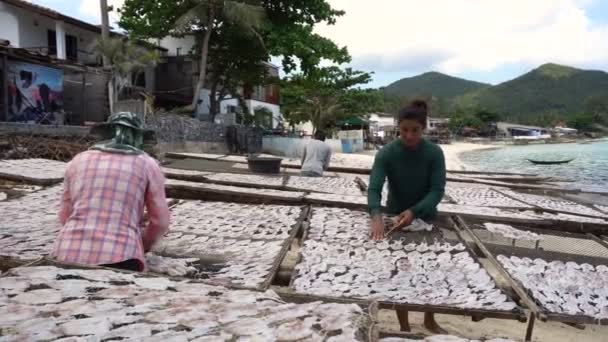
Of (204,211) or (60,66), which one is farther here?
(60,66)

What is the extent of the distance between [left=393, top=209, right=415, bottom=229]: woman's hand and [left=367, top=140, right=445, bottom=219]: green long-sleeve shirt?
7cm

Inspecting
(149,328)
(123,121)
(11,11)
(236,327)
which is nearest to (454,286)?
(236,327)

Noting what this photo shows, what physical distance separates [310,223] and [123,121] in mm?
2174

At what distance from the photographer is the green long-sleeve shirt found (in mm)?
3938

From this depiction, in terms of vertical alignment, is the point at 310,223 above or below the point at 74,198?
below

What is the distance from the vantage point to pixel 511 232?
462cm

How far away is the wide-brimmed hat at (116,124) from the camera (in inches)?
109

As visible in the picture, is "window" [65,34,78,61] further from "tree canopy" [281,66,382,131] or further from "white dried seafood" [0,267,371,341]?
"white dried seafood" [0,267,371,341]

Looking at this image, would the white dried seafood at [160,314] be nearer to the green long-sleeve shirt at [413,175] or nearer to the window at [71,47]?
the green long-sleeve shirt at [413,175]

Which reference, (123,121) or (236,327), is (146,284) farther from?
(123,121)

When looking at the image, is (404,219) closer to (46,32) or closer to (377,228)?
(377,228)

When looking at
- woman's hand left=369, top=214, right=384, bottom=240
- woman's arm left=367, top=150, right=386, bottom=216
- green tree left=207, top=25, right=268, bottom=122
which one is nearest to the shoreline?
woman's arm left=367, top=150, right=386, bottom=216

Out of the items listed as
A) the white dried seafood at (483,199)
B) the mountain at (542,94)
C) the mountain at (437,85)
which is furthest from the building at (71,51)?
the mountain at (437,85)

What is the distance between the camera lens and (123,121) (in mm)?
2762
